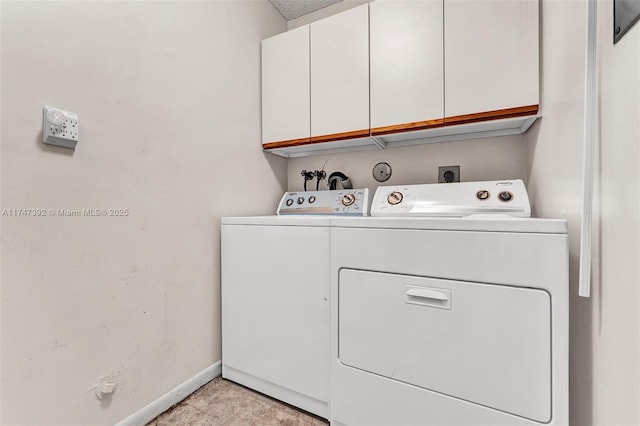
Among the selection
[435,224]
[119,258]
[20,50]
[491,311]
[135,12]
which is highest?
[135,12]

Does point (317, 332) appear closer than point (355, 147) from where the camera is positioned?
Yes

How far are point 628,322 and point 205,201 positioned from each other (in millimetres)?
1560

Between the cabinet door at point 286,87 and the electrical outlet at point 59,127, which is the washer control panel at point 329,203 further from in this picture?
the electrical outlet at point 59,127

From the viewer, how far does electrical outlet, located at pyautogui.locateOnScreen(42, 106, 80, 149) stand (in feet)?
2.97

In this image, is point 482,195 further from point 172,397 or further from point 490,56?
point 172,397

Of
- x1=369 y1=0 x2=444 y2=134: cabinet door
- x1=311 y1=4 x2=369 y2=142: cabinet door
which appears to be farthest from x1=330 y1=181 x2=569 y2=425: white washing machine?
x1=311 y1=4 x2=369 y2=142: cabinet door

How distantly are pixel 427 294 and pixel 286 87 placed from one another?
1.45m

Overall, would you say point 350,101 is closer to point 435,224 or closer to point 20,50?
point 435,224

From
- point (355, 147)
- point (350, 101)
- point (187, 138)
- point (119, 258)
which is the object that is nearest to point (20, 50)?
point (187, 138)

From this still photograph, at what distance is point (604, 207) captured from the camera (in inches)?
27.3

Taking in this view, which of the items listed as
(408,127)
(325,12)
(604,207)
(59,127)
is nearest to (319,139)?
(408,127)

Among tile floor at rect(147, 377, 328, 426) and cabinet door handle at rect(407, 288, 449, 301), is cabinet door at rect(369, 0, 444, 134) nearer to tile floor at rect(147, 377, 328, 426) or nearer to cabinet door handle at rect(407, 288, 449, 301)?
cabinet door handle at rect(407, 288, 449, 301)

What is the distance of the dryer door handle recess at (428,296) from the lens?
3.21ft

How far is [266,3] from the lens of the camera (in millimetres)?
1937
